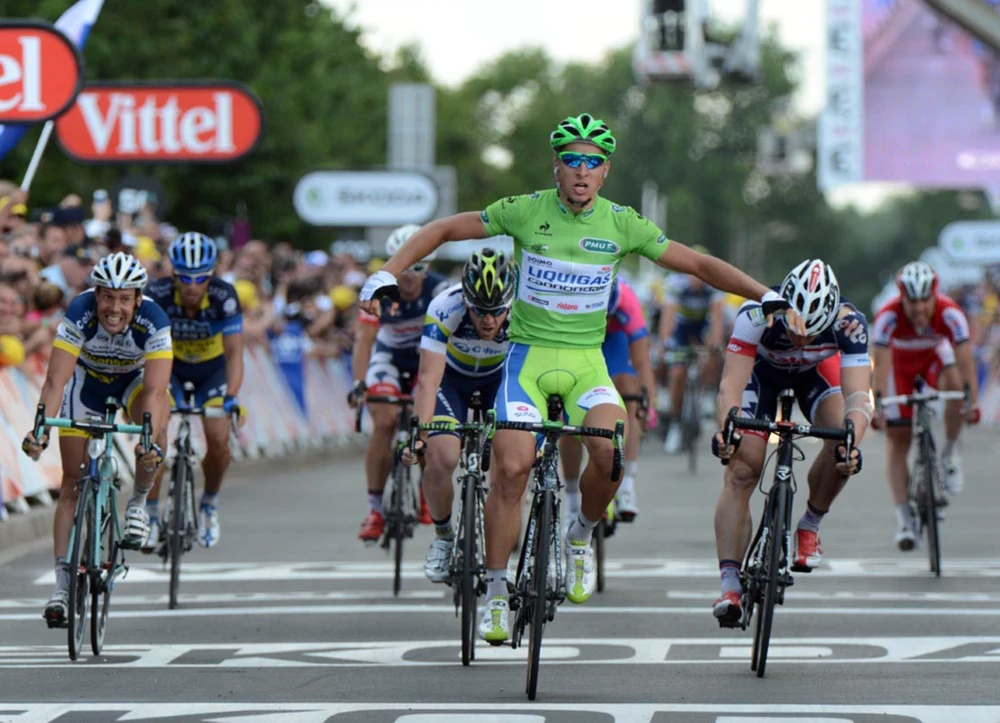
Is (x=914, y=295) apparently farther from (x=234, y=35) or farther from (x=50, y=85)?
(x=234, y=35)

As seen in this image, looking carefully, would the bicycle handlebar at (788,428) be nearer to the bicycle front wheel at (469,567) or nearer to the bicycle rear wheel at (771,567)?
the bicycle rear wheel at (771,567)

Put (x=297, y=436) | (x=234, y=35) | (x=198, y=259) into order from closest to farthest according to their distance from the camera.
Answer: (x=198, y=259)
(x=297, y=436)
(x=234, y=35)

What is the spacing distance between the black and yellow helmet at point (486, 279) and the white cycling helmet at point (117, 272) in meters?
1.53

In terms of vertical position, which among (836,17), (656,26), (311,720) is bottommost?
(311,720)

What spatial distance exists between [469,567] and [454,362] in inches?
73.2

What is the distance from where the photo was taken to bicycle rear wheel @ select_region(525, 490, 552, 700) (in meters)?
9.38

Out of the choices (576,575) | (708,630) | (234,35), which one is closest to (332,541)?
(708,630)

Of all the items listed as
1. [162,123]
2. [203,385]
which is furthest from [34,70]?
[162,123]

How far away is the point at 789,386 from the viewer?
11.2 m

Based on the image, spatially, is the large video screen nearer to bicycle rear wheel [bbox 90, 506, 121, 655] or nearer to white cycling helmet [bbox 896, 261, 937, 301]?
white cycling helmet [bbox 896, 261, 937, 301]

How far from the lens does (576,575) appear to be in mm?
10438

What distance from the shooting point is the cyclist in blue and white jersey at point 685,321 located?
2492 cm

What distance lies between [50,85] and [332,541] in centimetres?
389

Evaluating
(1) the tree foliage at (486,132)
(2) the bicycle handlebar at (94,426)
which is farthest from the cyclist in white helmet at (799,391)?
(1) the tree foliage at (486,132)
